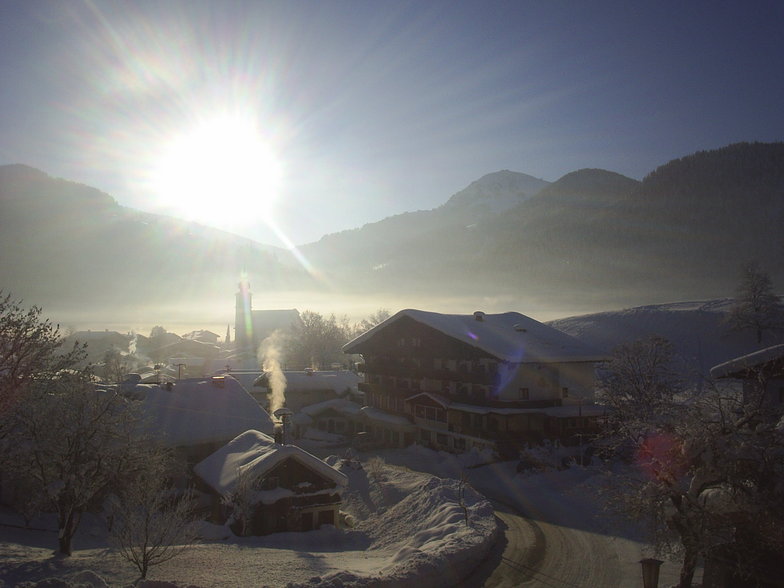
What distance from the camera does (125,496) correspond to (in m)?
19.6

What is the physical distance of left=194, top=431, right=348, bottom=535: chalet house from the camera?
24.5 m

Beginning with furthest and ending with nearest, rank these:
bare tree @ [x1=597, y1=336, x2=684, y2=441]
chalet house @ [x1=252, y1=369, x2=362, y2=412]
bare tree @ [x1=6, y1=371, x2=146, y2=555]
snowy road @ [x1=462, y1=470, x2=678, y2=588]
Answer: chalet house @ [x1=252, y1=369, x2=362, y2=412], bare tree @ [x1=597, y1=336, x2=684, y2=441], snowy road @ [x1=462, y1=470, x2=678, y2=588], bare tree @ [x1=6, y1=371, x2=146, y2=555]

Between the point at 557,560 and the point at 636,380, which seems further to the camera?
the point at 636,380

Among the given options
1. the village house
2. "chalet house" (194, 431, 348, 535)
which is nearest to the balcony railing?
"chalet house" (194, 431, 348, 535)

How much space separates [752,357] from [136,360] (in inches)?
5256

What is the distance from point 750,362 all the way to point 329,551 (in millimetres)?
20035

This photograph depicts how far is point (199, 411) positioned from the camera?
118ft

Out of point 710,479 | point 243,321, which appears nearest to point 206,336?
point 243,321

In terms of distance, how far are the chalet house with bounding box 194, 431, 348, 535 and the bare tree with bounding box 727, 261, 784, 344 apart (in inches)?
2821

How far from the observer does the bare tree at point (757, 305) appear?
74.8 metres

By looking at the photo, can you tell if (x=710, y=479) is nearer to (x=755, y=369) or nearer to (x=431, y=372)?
(x=755, y=369)

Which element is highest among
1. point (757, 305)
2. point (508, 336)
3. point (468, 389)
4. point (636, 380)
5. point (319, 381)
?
point (757, 305)

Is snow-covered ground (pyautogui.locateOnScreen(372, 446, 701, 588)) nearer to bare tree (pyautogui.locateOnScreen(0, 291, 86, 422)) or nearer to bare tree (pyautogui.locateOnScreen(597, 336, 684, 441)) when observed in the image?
bare tree (pyautogui.locateOnScreen(597, 336, 684, 441))

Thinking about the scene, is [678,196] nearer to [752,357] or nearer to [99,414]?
[752,357]
